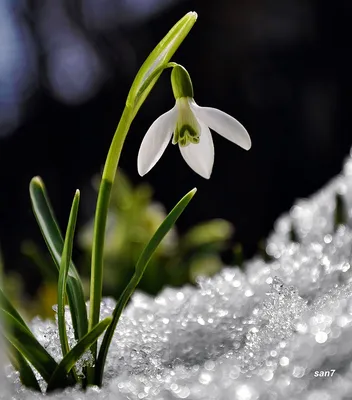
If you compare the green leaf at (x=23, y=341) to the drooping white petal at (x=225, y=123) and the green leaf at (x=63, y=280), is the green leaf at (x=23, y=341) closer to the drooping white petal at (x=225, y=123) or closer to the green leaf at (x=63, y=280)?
the green leaf at (x=63, y=280)

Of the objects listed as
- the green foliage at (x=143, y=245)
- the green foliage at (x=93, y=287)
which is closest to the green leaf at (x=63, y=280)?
the green foliage at (x=93, y=287)

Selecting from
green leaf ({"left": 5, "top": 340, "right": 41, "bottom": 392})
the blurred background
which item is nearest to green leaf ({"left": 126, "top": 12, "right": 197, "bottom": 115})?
green leaf ({"left": 5, "top": 340, "right": 41, "bottom": 392})

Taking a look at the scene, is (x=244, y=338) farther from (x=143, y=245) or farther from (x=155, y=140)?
(x=143, y=245)

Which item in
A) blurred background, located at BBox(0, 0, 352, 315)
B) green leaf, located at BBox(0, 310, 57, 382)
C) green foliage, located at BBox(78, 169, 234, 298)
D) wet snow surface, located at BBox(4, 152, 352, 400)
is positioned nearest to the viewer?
wet snow surface, located at BBox(4, 152, 352, 400)

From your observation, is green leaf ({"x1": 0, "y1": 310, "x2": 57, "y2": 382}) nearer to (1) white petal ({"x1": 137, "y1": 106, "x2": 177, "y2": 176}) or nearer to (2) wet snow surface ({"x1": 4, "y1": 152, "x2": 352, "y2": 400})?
(2) wet snow surface ({"x1": 4, "y1": 152, "x2": 352, "y2": 400})

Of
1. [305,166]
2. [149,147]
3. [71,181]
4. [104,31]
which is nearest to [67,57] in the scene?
[104,31]

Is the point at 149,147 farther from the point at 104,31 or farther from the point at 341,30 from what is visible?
the point at 104,31
